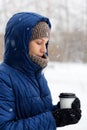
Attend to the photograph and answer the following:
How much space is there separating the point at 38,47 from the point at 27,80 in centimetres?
21

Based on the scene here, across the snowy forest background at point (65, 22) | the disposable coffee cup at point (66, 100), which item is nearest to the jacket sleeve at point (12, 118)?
the disposable coffee cup at point (66, 100)

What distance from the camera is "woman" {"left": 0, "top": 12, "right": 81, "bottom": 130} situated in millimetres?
2789

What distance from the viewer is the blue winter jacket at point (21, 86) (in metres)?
2.77

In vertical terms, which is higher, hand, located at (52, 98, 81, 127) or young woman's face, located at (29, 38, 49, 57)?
young woman's face, located at (29, 38, 49, 57)

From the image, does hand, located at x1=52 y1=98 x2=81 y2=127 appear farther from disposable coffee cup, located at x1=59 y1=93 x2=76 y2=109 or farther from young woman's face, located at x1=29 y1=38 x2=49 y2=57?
young woman's face, located at x1=29 y1=38 x2=49 y2=57

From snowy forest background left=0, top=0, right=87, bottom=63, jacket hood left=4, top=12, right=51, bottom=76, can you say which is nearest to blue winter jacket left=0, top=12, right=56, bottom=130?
jacket hood left=4, top=12, right=51, bottom=76

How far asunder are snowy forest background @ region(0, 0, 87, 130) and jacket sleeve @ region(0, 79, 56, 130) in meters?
7.59

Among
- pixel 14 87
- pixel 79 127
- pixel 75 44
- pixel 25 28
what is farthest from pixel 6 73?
pixel 75 44

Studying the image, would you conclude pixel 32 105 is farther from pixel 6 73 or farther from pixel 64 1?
pixel 64 1

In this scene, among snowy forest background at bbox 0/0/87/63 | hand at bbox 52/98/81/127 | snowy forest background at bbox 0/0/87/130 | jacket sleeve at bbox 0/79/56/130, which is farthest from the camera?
snowy forest background at bbox 0/0/87/63

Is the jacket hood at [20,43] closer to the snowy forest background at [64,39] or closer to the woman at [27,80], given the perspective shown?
the woman at [27,80]

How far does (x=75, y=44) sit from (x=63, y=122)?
71.3ft

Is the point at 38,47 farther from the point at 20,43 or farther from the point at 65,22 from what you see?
the point at 65,22

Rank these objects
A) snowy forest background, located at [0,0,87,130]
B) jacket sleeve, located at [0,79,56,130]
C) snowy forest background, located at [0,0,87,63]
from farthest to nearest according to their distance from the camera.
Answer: snowy forest background, located at [0,0,87,63], snowy forest background, located at [0,0,87,130], jacket sleeve, located at [0,79,56,130]
